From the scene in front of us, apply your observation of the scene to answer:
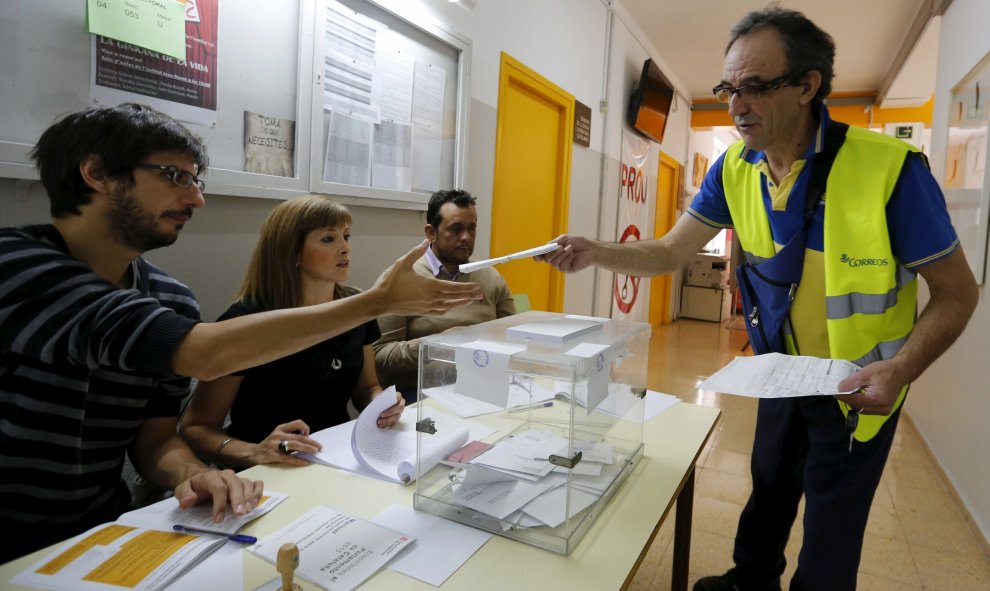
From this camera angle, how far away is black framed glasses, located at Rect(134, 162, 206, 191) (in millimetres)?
1133

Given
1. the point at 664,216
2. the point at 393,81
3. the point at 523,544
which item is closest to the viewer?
the point at 523,544

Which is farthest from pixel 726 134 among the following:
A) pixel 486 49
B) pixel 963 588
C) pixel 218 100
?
pixel 218 100

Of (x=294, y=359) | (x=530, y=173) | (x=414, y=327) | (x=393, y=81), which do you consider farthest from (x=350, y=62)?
(x=530, y=173)

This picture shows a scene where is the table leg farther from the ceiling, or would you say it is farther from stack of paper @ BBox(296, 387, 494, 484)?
the ceiling

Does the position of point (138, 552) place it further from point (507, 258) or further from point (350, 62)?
point (350, 62)

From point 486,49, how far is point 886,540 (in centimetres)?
294

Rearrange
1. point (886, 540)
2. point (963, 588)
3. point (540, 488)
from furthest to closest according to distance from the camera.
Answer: point (886, 540) < point (963, 588) < point (540, 488)

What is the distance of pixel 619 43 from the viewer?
5.00 metres

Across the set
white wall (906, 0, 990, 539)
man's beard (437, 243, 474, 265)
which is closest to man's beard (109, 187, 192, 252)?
man's beard (437, 243, 474, 265)

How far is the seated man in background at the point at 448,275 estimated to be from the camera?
223 cm

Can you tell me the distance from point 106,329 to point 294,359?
698mm

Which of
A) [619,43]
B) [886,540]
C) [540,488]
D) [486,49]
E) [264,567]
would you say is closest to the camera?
[264,567]

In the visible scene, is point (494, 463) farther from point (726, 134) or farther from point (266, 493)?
point (726, 134)

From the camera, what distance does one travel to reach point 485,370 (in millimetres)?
998
